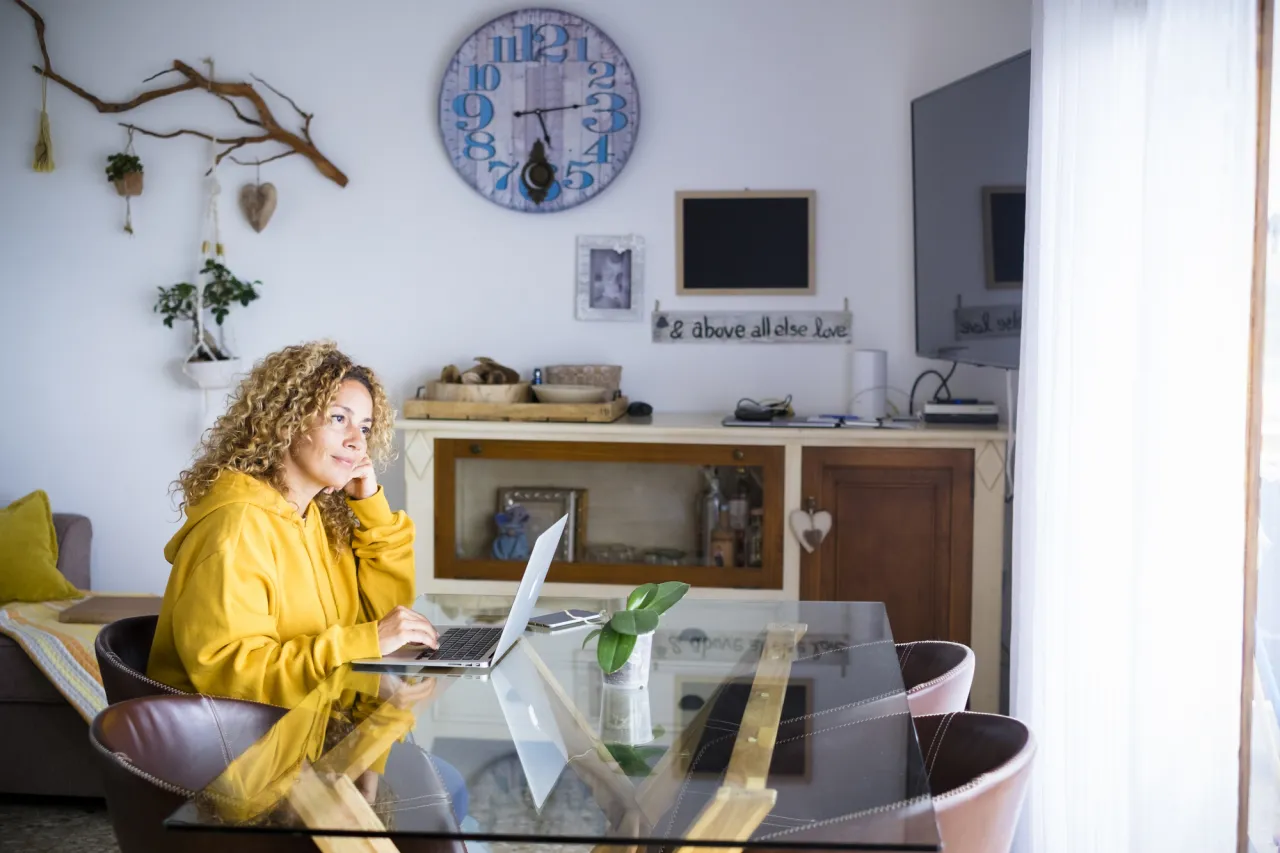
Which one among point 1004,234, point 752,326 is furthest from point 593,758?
point 752,326

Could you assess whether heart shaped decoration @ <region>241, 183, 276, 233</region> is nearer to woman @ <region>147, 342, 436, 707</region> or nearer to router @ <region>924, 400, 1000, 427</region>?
woman @ <region>147, 342, 436, 707</region>

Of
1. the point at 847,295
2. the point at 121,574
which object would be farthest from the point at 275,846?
the point at 121,574

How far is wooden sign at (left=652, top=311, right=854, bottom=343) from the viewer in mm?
4059

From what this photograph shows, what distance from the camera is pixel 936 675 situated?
2.33 meters

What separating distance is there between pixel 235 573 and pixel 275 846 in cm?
62

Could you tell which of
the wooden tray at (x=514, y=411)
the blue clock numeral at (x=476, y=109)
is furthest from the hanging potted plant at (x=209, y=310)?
the blue clock numeral at (x=476, y=109)

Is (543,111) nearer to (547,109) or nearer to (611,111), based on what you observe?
(547,109)

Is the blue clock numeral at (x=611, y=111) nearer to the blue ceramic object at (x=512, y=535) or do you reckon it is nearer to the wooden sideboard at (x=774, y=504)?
the wooden sideboard at (x=774, y=504)

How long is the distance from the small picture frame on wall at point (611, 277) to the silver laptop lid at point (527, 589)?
2001mm

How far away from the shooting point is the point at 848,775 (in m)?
1.57

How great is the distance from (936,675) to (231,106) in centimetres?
318

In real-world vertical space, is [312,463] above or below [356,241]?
below

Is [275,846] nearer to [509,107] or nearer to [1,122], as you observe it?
[509,107]

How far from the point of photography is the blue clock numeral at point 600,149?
13.4 ft
